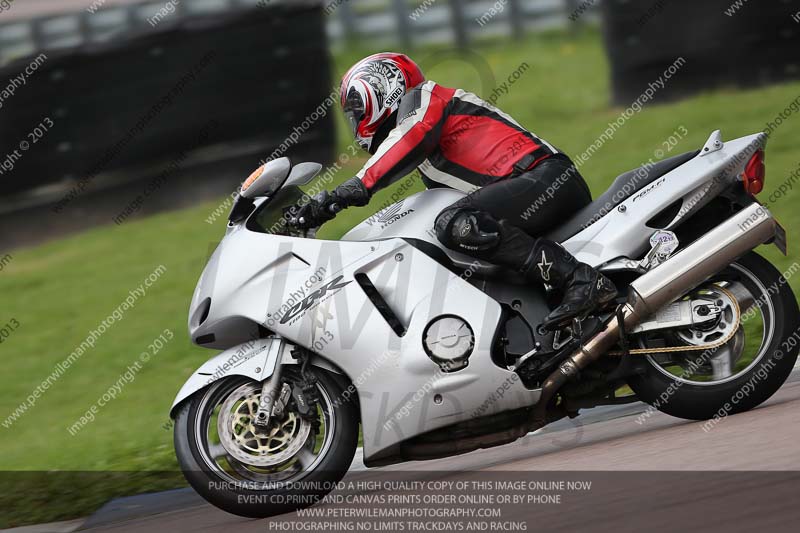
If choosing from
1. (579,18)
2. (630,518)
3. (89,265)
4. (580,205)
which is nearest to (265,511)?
(630,518)

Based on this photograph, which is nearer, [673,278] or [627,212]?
[673,278]

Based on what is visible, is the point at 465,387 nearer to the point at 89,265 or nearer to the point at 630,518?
the point at 630,518

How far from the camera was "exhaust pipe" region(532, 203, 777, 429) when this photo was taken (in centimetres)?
497

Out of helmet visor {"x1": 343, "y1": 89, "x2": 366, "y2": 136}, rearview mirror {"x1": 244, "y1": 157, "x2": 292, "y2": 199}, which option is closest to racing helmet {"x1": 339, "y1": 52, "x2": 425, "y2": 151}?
helmet visor {"x1": 343, "y1": 89, "x2": 366, "y2": 136}

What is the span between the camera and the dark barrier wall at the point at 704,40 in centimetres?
1182

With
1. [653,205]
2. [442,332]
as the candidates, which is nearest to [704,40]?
[653,205]

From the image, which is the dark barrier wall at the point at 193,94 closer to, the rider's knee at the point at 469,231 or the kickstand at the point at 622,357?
the rider's knee at the point at 469,231

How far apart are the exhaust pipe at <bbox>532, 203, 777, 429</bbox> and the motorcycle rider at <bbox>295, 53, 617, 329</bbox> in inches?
5.0

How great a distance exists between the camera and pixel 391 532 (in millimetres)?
4277

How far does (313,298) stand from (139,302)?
5660mm

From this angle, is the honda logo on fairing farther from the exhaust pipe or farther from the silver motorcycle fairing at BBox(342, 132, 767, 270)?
the exhaust pipe

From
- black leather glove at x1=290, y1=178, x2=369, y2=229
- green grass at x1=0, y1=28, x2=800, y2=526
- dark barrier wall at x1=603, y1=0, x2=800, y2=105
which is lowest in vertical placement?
green grass at x1=0, y1=28, x2=800, y2=526

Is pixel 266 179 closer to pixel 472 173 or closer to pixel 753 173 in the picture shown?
pixel 472 173

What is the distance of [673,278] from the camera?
5.02 m
